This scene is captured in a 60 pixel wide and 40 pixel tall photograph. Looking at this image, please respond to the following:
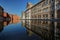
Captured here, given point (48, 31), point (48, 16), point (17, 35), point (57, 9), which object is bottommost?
point (17, 35)

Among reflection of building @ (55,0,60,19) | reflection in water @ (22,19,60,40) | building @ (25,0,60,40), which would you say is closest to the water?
reflection in water @ (22,19,60,40)

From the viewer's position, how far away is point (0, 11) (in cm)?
7819

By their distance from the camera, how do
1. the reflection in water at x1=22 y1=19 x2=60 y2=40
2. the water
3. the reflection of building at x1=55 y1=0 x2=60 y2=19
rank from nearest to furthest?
the water, the reflection in water at x1=22 y1=19 x2=60 y2=40, the reflection of building at x1=55 y1=0 x2=60 y2=19

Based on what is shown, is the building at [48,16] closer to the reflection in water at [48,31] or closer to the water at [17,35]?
the reflection in water at [48,31]

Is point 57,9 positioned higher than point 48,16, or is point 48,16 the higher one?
point 57,9

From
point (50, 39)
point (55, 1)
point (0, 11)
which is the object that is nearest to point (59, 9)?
point (55, 1)

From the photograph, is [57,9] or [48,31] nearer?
[48,31]

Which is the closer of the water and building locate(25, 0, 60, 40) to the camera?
the water

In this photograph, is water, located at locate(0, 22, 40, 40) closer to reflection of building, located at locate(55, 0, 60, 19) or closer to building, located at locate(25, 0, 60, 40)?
building, located at locate(25, 0, 60, 40)

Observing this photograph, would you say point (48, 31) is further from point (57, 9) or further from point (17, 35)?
point (57, 9)

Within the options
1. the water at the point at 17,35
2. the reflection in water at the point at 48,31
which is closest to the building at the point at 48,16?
the reflection in water at the point at 48,31

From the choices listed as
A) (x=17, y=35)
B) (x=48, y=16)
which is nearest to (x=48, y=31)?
(x=17, y=35)

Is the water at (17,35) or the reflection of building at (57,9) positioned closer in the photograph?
the water at (17,35)

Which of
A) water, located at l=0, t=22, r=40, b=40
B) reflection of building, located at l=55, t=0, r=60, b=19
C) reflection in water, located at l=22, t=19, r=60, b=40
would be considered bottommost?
water, located at l=0, t=22, r=40, b=40
